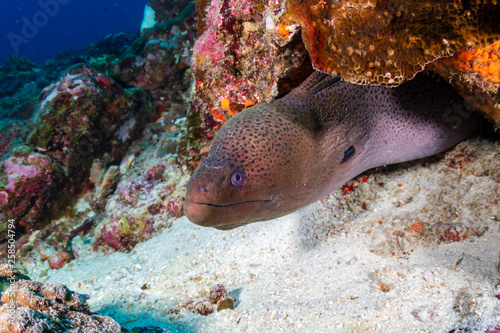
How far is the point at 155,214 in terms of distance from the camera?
4.81 meters

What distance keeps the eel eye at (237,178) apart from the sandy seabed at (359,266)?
1203 millimetres

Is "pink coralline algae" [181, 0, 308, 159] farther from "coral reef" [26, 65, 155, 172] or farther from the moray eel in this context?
"coral reef" [26, 65, 155, 172]

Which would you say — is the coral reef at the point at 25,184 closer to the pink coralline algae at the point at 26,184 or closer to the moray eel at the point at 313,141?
the pink coralline algae at the point at 26,184

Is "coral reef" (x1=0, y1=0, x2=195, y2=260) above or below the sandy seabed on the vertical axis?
above

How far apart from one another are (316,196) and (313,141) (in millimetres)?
501

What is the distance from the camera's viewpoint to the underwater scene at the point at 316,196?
168 cm

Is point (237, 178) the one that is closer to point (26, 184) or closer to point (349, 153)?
point (349, 153)

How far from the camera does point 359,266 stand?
2424 mm

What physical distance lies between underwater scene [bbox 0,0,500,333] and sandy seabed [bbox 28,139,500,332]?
0.01 m

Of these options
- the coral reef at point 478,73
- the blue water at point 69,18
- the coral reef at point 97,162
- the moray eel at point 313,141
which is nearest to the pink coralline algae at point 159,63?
the coral reef at point 97,162

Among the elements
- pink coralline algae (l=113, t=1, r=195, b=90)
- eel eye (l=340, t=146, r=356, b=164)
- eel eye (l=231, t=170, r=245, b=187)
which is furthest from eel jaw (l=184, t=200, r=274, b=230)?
pink coralline algae (l=113, t=1, r=195, b=90)

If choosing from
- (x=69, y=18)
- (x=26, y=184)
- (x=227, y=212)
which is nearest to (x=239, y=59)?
(x=227, y=212)

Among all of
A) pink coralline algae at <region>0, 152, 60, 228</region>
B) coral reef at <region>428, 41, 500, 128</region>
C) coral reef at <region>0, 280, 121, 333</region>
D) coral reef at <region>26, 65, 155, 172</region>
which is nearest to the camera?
coral reef at <region>0, 280, 121, 333</region>

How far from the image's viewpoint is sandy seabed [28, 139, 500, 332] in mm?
1876
